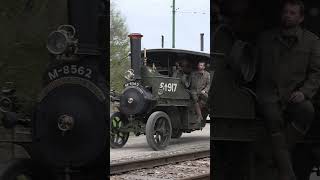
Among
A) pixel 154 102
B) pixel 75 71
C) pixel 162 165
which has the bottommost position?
pixel 162 165

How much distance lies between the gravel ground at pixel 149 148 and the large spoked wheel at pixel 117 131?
0.19 metres

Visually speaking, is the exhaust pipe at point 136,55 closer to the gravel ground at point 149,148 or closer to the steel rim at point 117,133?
the steel rim at point 117,133

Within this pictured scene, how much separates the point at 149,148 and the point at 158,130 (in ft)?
1.82

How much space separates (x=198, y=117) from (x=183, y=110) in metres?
0.39

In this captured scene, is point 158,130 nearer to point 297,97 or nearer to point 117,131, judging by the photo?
point 117,131

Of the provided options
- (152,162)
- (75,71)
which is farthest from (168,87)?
(75,71)

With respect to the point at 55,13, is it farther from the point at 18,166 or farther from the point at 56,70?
the point at 18,166

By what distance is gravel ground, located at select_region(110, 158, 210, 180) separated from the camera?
26.9 ft

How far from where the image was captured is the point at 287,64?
317cm

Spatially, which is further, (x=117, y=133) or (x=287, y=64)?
(x=117, y=133)

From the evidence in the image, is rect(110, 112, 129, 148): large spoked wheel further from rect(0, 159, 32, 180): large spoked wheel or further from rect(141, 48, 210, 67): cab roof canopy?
rect(0, 159, 32, 180): large spoked wheel

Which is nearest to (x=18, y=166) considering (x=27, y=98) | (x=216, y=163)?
(x=27, y=98)

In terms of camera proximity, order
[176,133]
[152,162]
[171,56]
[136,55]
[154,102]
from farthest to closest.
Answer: [176,133] < [171,56] < [154,102] < [136,55] < [152,162]

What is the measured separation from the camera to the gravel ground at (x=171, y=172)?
26.9 feet
